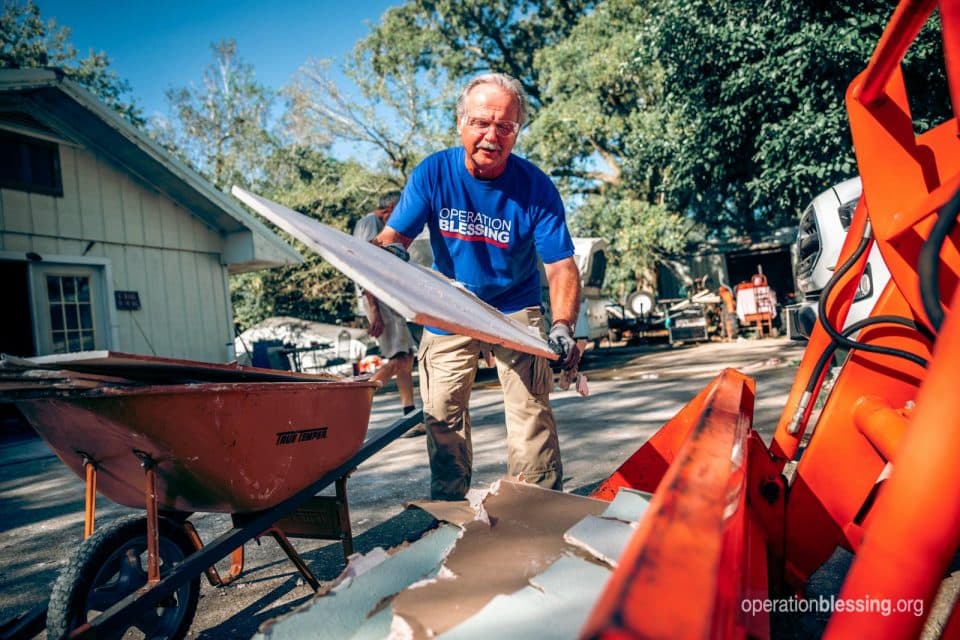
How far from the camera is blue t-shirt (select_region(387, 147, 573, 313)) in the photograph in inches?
99.0

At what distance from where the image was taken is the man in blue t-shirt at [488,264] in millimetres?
2441

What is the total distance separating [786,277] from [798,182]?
14232 mm

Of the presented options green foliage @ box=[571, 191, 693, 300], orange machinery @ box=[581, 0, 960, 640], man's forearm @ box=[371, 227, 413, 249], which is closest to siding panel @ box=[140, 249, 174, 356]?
man's forearm @ box=[371, 227, 413, 249]

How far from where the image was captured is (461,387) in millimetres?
2535

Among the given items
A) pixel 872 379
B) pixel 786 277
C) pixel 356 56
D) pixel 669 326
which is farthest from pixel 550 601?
pixel 786 277

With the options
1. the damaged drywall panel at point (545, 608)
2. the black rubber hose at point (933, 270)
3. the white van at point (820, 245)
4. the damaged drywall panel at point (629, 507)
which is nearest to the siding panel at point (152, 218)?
the white van at point (820, 245)

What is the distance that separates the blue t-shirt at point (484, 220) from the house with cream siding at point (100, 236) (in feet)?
25.8

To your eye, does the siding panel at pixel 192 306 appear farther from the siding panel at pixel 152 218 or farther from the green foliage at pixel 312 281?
the green foliage at pixel 312 281

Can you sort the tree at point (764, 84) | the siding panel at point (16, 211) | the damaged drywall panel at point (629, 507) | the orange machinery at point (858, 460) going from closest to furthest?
the orange machinery at point (858, 460)
the damaged drywall panel at point (629, 507)
the siding panel at point (16, 211)
the tree at point (764, 84)

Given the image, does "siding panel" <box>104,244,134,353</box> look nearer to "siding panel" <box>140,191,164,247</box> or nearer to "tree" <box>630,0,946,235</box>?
"siding panel" <box>140,191,164,247</box>

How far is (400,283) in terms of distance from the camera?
1447 millimetres

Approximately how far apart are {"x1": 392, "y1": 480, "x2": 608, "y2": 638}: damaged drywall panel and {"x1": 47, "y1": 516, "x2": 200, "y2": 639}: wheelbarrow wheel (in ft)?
3.32

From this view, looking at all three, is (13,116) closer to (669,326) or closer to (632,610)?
(632,610)

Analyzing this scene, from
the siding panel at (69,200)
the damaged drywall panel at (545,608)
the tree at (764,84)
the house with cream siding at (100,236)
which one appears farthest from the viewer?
the siding panel at (69,200)
